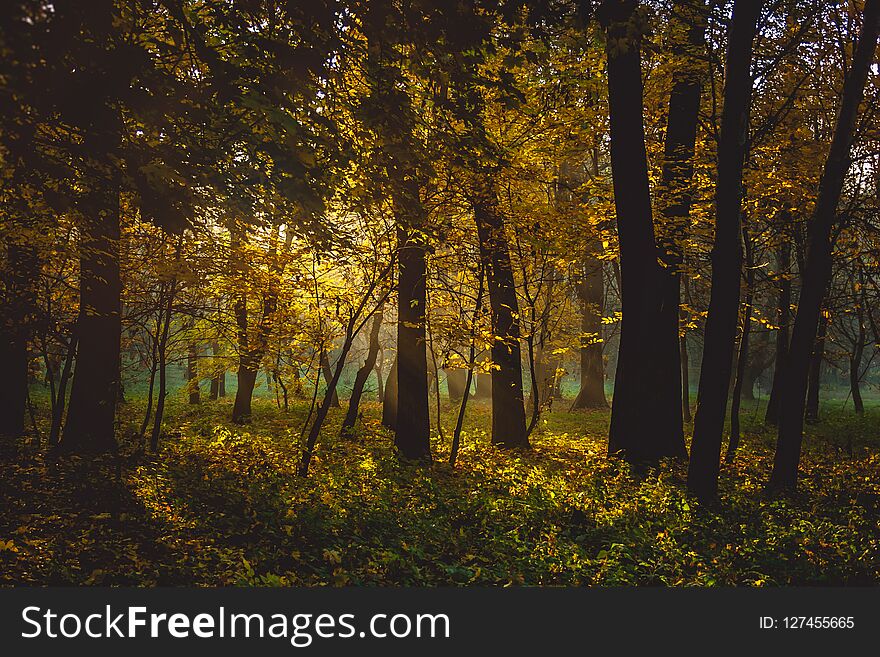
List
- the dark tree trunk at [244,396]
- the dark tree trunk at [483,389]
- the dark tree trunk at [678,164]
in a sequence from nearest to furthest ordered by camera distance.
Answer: the dark tree trunk at [678,164], the dark tree trunk at [244,396], the dark tree trunk at [483,389]

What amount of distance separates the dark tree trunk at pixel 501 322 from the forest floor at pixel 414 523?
70.0 inches

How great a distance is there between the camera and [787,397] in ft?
29.3

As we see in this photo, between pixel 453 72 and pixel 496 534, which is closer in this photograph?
pixel 453 72

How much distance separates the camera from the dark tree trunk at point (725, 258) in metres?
7.37

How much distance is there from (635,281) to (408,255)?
4.70 m

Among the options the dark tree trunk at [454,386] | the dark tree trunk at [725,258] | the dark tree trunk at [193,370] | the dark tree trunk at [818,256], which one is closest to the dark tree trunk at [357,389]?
the dark tree trunk at [193,370]

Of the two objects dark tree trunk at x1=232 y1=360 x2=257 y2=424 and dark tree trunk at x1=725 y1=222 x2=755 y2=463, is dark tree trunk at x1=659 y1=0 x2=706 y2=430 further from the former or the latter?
dark tree trunk at x1=232 y1=360 x2=257 y2=424

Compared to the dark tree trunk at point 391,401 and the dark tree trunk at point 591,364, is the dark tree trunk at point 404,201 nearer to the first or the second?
the dark tree trunk at point 391,401

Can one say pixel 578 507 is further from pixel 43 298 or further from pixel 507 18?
pixel 43 298

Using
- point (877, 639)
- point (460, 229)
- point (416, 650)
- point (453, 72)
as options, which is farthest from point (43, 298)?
point (877, 639)

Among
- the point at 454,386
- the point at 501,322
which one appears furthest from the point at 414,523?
the point at 454,386

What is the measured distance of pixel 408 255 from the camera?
12008 millimetres

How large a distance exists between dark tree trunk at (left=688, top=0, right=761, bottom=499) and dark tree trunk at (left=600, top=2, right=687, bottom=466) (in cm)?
211

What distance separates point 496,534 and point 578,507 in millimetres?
1641
